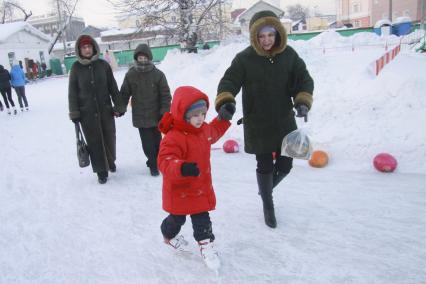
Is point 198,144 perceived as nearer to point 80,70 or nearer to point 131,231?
point 131,231

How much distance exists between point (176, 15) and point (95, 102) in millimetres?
12013

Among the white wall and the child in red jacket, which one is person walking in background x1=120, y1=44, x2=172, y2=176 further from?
the white wall

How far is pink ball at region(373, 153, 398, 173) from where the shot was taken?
4531mm

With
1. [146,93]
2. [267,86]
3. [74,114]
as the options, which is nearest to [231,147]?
[146,93]

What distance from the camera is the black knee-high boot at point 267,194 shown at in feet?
10.8

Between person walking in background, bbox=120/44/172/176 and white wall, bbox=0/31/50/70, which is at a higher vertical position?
white wall, bbox=0/31/50/70

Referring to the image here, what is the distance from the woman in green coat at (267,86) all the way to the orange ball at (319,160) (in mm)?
1886

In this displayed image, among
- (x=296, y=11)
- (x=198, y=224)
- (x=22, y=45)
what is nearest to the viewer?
(x=198, y=224)

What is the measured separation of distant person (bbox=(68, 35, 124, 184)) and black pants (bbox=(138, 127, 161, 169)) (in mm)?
378

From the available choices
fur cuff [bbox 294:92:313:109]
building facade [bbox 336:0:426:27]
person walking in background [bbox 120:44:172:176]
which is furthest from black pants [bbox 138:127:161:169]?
building facade [bbox 336:0:426:27]

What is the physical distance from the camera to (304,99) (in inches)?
115

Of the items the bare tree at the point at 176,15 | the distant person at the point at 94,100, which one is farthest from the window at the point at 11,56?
the distant person at the point at 94,100

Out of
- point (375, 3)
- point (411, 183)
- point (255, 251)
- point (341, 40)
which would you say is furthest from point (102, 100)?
point (375, 3)

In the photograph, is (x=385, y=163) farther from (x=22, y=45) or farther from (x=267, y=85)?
(x=22, y=45)
